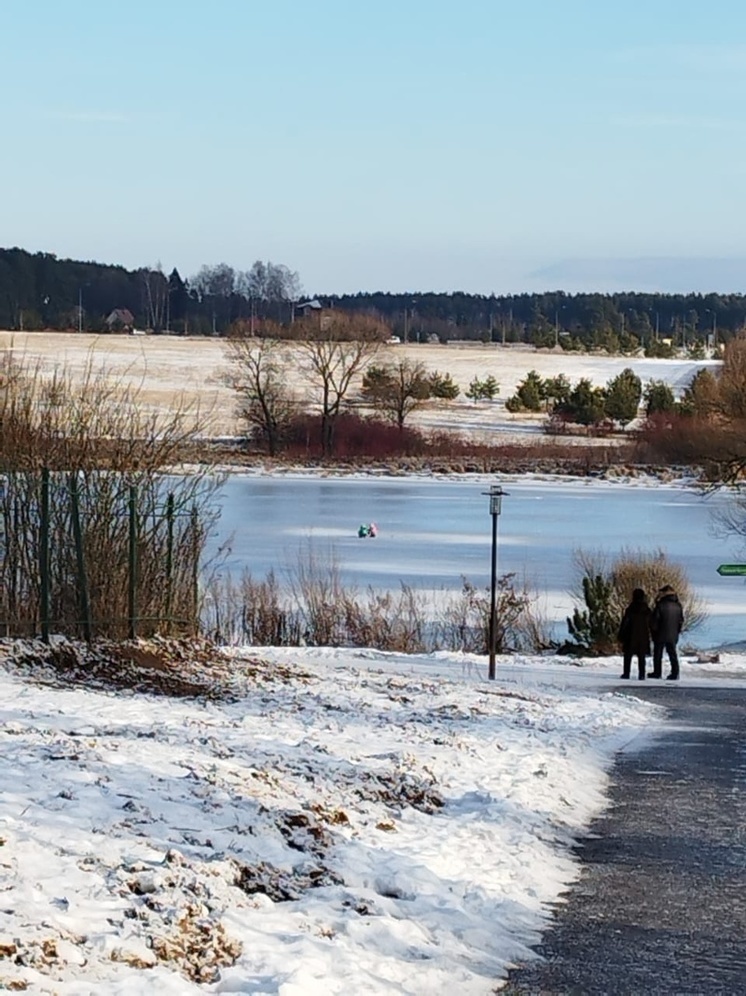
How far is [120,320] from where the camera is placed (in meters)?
178

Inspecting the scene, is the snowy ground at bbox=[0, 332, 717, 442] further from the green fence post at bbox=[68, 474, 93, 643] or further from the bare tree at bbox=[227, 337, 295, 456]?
the green fence post at bbox=[68, 474, 93, 643]

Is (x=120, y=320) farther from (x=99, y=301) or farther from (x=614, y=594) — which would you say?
(x=614, y=594)

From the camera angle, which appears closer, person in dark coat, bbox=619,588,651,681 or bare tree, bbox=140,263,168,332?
person in dark coat, bbox=619,588,651,681

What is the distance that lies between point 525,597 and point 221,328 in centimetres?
15537

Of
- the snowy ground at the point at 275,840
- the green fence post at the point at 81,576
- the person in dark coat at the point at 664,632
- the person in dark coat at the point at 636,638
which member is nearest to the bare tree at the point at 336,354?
the person in dark coat at the point at 664,632

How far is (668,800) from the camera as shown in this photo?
1255cm

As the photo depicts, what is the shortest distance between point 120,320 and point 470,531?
5362 inches

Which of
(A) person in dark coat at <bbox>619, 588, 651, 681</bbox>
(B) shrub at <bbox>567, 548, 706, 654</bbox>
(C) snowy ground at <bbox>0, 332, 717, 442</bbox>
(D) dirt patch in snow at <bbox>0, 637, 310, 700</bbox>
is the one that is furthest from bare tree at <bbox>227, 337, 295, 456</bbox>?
(D) dirt patch in snow at <bbox>0, 637, 310, 700</bbox>

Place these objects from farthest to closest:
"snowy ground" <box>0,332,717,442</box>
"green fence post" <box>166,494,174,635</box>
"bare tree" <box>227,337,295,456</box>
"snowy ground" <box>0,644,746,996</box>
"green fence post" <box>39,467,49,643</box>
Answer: "snowy ground" <box>0,332,717,442</box>, "bare tree" <box>227,337,295,456</box>, "green fence post" <box>166,494,174,635</box>, "green fence post" <box>39,467,49,643</box>, "snowy ground" <box>0,644,746,996</box>

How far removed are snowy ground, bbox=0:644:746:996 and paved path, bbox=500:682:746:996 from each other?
0.67ft

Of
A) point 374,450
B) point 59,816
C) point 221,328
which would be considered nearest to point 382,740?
point 59,816

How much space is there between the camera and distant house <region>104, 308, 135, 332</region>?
170500 mm

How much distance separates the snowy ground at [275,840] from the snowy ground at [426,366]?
7308 cm

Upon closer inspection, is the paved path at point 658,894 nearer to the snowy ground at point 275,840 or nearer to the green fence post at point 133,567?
the snowy ground at point 275,840
